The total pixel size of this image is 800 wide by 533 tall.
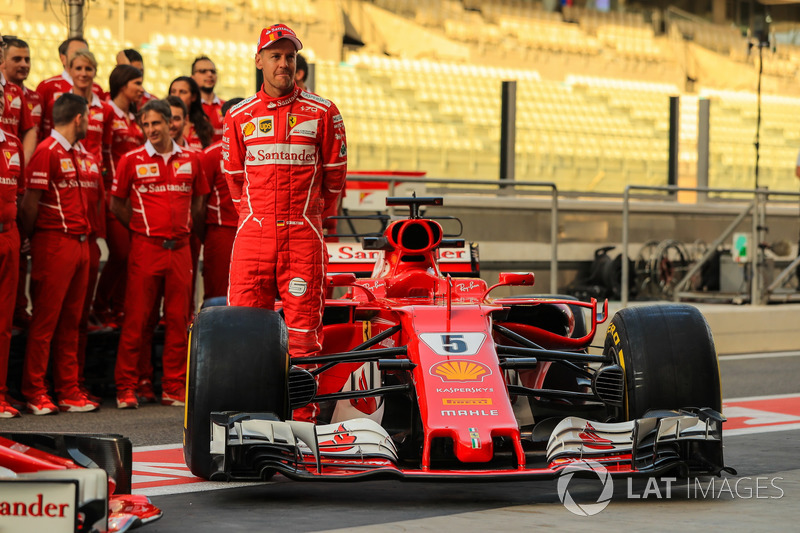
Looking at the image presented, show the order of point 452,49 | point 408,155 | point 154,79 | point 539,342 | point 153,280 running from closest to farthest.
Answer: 1. point 539,342
2. point 153,280
3. point 154,79
4. point 408,155
5. point 452,49

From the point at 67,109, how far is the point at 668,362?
436 cm

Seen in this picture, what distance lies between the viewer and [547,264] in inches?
564

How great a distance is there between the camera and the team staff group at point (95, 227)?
787cm

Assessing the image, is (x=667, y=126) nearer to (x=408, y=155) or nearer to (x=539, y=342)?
(x=408, y=155)

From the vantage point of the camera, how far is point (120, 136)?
9289mm

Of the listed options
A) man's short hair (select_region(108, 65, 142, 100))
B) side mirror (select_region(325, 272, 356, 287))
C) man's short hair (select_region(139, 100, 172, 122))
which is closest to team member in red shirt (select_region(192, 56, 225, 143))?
man's short hair (select_region(108, 65, 142, 100))

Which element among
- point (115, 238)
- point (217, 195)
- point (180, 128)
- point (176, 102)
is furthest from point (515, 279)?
point (115, 238)

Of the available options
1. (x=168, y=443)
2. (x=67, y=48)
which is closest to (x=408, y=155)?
(x=67, y=48)

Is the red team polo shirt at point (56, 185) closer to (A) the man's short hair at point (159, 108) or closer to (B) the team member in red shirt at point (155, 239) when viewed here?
(B) the team member in red shirt at point (155, 239)

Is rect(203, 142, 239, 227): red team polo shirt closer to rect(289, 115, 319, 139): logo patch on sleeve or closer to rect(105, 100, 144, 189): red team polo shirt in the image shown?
rect(105, 100, 144, 189): red team polo shirt

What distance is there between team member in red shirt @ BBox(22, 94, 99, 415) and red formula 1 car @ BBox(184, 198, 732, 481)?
92.1 inches

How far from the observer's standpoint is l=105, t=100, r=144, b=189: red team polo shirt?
30.3 feet

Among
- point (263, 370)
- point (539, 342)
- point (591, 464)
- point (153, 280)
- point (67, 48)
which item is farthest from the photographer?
point (67, 48)

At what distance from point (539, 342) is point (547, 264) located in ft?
25.5
